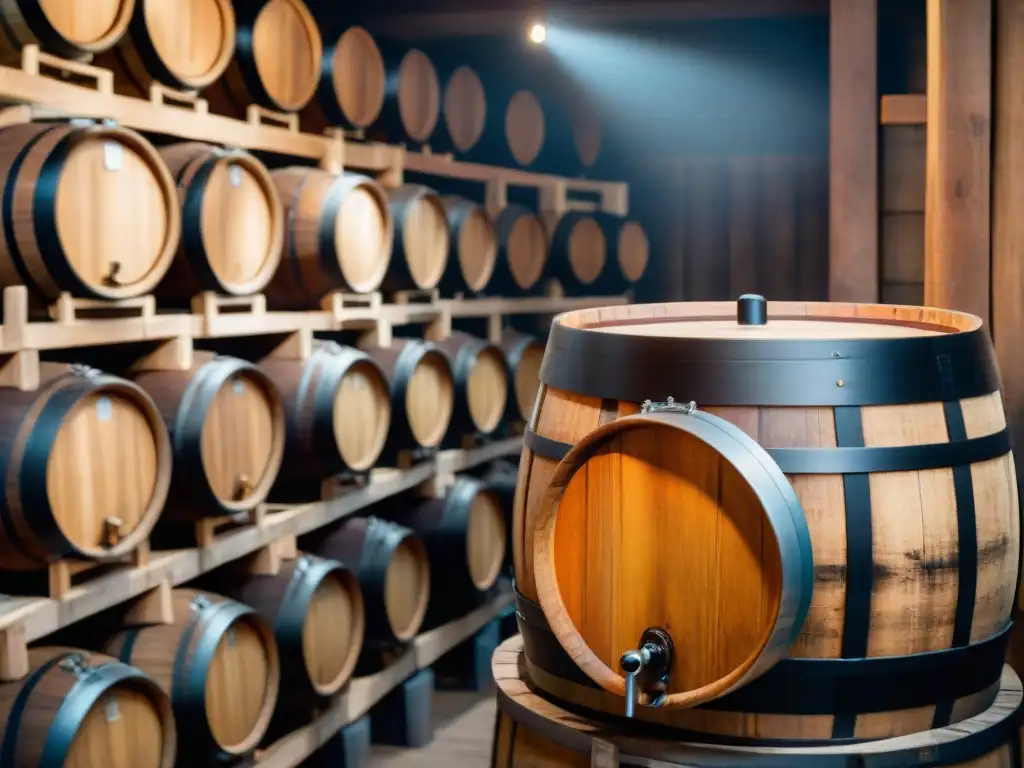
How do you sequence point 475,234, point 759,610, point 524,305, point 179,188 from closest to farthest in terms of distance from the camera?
point 759,610 < point 179,188 < point 475,234 < point 524,305

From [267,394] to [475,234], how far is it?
2.24 m

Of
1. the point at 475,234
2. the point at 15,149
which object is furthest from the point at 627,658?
the point at 475,234

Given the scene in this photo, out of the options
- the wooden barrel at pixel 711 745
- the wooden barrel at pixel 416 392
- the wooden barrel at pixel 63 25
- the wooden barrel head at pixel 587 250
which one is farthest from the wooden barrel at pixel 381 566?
the wooden barrel at pixel 711 745

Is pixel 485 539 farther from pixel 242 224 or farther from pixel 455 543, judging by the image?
pixel 242 224

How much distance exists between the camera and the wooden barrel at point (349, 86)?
19.1 feet

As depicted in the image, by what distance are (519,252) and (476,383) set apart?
1.03m

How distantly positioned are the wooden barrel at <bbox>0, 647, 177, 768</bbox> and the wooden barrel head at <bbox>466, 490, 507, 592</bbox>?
101 inches

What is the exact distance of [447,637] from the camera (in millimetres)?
6457

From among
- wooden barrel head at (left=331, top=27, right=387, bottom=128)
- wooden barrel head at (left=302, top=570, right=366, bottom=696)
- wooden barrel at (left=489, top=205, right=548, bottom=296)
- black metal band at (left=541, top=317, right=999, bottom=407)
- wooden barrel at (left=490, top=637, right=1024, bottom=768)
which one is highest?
wooden barrel head at (left=331, top=27, right=387, bottom=128)

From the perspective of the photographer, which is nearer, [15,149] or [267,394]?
[15,149]

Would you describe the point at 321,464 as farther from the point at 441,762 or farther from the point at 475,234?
the point at 475,234

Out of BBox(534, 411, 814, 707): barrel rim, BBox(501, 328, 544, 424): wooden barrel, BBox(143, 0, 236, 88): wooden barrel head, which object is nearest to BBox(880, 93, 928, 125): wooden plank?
BBox(143, 0, 236, 88): wooden barrel head

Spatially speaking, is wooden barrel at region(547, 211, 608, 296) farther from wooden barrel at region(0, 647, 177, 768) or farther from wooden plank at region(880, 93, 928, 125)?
wooden barrel at region(0, 647, 177, 768)

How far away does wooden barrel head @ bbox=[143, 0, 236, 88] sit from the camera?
4445mm
